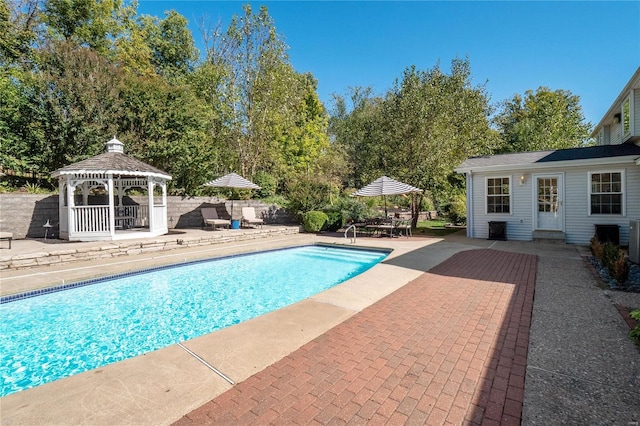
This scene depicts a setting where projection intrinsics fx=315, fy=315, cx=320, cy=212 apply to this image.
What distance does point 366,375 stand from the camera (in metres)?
2.82

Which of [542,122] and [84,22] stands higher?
[84,22]

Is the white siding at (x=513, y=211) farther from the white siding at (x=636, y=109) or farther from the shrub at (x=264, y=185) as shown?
the shrub at (x=264, y=185)

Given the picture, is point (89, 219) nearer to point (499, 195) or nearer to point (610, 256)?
point (610, 256)

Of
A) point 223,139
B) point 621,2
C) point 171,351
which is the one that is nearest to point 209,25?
point 223,139

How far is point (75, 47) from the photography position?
1509 cm

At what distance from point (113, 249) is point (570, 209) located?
15.2 metres

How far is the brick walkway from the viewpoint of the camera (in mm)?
2291

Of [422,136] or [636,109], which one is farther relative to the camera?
[422,136]

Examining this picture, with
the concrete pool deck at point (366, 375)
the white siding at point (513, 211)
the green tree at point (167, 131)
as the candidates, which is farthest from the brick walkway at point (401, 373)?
the green tree at point (167, 131)

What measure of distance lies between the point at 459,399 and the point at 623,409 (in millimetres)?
1128

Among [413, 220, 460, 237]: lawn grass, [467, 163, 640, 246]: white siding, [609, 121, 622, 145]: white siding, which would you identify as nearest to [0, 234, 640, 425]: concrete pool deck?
[467, 163, 640, 246]: white siding


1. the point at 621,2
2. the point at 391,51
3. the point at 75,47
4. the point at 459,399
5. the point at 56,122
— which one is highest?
the point at 391,51

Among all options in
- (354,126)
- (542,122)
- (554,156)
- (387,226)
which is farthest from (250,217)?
(542,122)

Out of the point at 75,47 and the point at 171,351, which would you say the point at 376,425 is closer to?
the point at 171,351
